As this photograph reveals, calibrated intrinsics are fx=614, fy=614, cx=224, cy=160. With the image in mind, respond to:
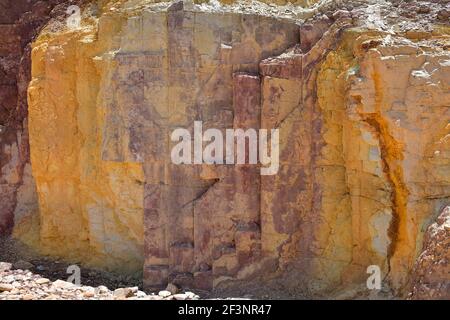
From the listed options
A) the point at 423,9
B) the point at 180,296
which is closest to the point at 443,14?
the point at 423,9

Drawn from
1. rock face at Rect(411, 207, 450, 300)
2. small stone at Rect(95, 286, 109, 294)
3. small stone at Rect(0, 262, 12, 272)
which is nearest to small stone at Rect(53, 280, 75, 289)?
small stone at Rect(95, 286, 109, 294)

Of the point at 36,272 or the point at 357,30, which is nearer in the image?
the point at 357,30

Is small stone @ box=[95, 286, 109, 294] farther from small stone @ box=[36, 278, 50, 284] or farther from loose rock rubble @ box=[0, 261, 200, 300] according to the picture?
small stone @ box=[36, 278, 50, 284]

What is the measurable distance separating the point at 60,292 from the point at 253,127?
3.72 metres

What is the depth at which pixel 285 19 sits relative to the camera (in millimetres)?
9008

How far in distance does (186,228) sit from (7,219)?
3.81 metres

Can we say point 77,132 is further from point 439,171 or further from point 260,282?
point 439,171

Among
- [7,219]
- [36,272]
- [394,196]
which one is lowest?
[36,272]

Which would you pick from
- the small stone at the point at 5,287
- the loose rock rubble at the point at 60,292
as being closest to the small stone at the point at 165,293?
the loose rock rubble at the point at 60,292

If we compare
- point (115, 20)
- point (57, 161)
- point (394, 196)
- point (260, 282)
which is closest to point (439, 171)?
point (394, 196)

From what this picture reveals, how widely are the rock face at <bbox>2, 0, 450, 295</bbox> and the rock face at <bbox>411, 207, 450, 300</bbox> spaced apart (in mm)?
253

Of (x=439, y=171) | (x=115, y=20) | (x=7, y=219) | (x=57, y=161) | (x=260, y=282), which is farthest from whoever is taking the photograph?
(x=7, y=219)

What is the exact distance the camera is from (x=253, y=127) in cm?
895

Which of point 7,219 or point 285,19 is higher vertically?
point 285,19
